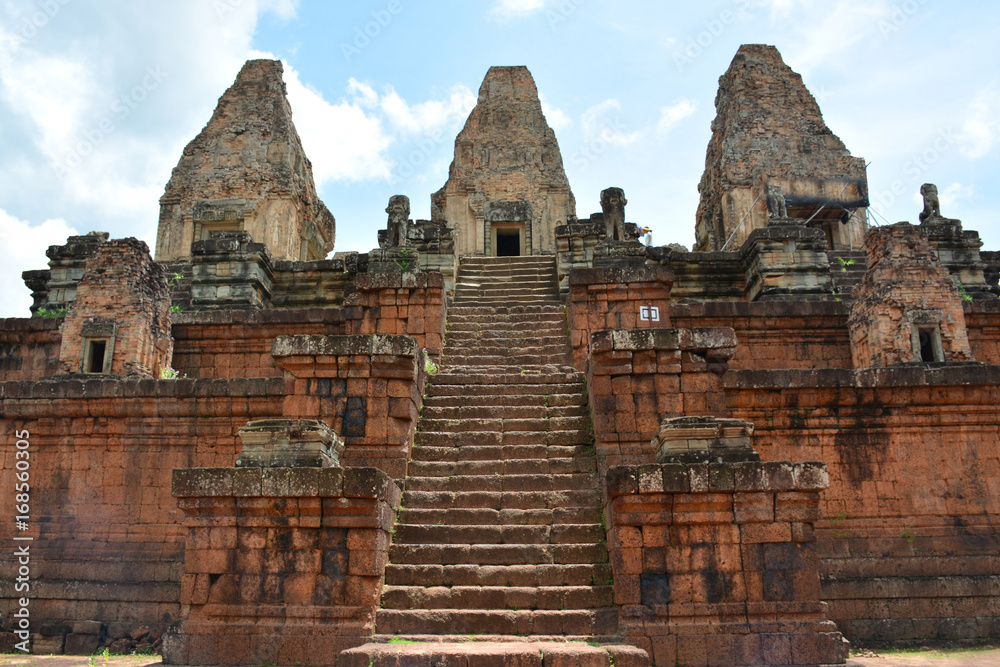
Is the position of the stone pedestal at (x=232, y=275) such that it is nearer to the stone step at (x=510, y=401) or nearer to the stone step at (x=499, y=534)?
the stone step at (x=510, y=401)

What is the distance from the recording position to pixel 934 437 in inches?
302

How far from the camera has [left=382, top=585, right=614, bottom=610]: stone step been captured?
5789mm

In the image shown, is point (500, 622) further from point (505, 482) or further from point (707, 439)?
point (707, 439)

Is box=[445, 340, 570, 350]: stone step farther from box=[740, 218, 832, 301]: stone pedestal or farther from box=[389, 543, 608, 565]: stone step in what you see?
box=[740, 218, 832, 301]: stone pedestal

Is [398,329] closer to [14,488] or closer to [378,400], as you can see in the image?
[378,400]

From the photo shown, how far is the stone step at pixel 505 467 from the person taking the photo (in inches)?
286

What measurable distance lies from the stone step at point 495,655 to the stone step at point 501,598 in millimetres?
529

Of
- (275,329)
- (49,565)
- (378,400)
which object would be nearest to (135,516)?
(49,565)

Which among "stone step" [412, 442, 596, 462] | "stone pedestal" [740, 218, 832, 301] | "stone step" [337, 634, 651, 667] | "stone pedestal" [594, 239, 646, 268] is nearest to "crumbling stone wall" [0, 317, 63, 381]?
"stone step" [412, 442, 596, 462]

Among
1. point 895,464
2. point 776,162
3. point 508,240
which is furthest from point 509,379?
point 508,240

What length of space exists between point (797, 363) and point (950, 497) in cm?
353

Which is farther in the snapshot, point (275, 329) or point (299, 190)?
point (299, 190)

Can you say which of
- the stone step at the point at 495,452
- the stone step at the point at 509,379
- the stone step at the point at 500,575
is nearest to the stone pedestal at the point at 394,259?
the stone step at the point at 509,379

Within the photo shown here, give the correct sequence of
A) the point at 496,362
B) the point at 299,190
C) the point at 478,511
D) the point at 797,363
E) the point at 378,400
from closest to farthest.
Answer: the point at 478,511 < the point at 378,400 < the point at 496,362 < the point at 797,363 < the point at 299,190
